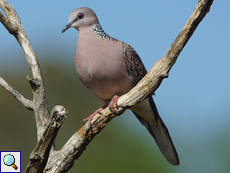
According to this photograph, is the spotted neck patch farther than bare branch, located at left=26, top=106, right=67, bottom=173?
Yes

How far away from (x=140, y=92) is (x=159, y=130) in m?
1.34

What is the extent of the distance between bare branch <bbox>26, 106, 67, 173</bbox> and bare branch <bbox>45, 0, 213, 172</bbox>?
397mm

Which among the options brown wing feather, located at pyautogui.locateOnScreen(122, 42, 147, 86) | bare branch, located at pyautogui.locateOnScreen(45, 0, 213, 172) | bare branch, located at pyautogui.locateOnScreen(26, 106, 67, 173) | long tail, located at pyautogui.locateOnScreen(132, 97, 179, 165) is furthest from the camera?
long tail, located at pyautogui.locateOnScreen(132, 97, 179, 165)

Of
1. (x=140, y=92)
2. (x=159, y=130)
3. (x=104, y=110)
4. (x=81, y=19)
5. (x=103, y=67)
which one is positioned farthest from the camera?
(x=159, y=130)

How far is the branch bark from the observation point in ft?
11.6

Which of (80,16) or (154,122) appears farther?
(154,122)

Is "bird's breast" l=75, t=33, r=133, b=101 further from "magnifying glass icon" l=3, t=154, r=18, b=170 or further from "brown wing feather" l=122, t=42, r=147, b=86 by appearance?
"magnifying glass icon" l=3, t=154, r=18, b=170

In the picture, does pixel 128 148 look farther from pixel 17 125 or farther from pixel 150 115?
pixel 150 115

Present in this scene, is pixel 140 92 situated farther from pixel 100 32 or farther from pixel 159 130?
pixel 159 130

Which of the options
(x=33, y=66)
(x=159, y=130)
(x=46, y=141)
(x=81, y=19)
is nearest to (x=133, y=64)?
(x=81, y=19)

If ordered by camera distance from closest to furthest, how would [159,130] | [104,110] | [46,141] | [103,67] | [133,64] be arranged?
[46,141] < [104,110] < [103,67] < [133,64] < [159,130]

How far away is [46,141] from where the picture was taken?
355cm

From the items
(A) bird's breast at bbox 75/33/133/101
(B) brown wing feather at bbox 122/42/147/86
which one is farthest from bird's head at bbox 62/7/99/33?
(B) brown wing feather at bbox 122/42/147/86

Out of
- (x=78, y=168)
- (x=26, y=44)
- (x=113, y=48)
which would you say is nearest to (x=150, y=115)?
(x=113, y=48)
